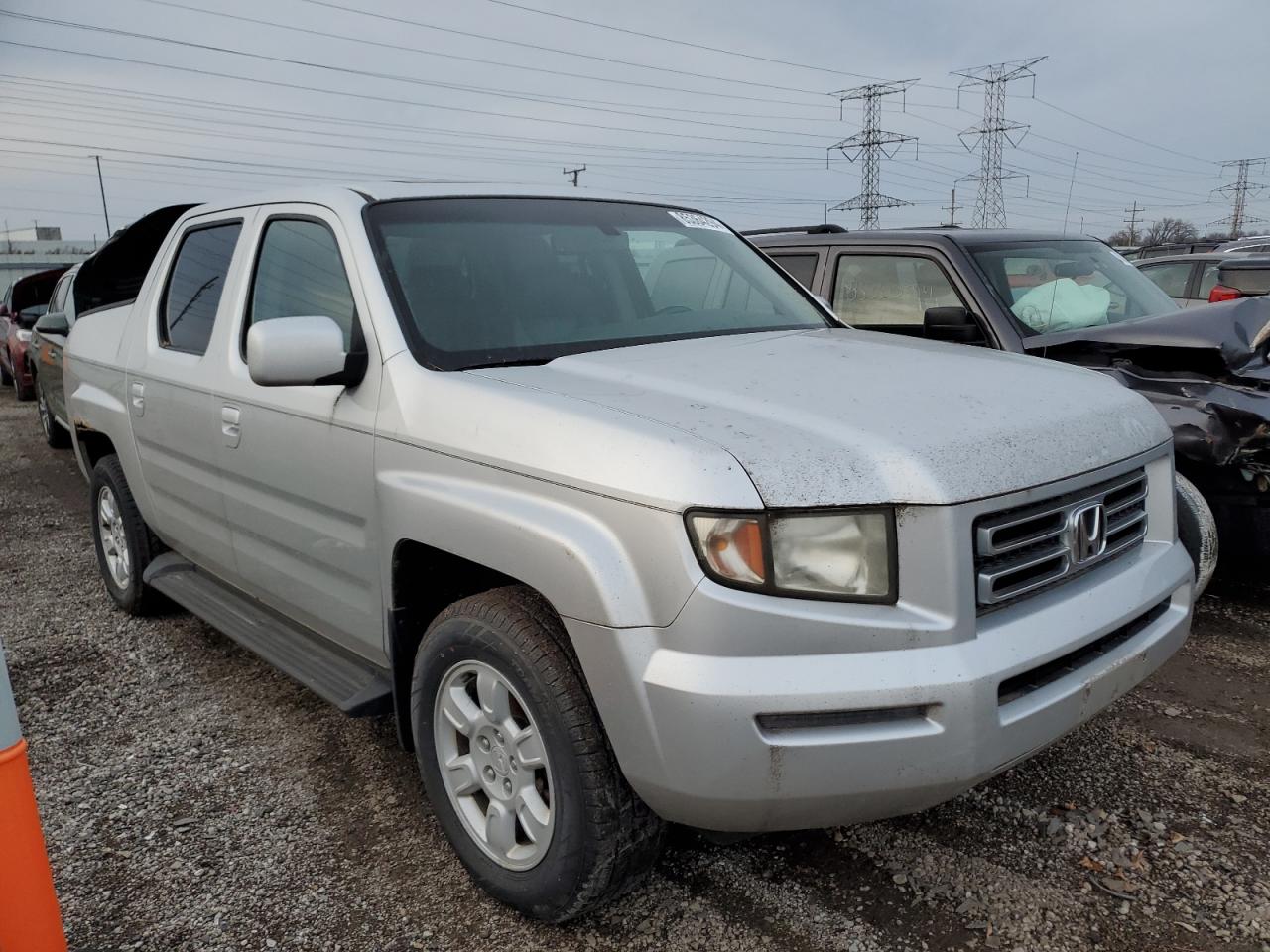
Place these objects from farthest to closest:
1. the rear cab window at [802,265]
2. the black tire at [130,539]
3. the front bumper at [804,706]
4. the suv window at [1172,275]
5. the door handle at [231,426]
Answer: the suv window at [1172,275], the rear cab window at [802,265], the black tire at [130,539], the door handle at [231,426], the front bumper at [804,706]

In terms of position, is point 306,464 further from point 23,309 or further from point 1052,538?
point 23,309

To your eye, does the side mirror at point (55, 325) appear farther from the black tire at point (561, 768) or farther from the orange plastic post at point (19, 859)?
the orange plastic post at point (19, 859)

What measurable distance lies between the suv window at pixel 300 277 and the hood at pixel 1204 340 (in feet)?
11.0

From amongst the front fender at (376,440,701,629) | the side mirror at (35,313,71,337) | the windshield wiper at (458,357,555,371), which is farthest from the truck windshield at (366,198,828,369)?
the side mirror at (35,313,71,337)

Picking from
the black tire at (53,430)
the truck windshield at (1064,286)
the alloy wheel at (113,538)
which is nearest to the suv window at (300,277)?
the alloy wheel at (113,538)

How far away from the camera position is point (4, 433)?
11.3 meters

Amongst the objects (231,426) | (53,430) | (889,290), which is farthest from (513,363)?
(53,430)

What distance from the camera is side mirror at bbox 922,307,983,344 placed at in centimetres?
486

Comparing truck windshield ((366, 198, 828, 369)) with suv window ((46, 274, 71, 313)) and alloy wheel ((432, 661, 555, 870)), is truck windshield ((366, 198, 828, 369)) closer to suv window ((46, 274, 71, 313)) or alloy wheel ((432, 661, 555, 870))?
alloy wheel ((432, 661, 555, 870))

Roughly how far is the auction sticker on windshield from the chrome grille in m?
1.94

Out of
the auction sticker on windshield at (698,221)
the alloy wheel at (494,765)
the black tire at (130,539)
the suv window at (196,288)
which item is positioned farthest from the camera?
the black tire at (130,539)

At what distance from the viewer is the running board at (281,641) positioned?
2854 millimetres

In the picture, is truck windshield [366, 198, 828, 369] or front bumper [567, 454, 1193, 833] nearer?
front bumper [567, 454, 1193, 833]

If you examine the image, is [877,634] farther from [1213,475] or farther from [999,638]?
[1213,475]
